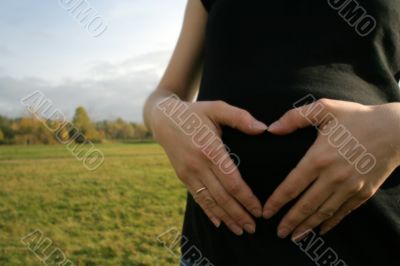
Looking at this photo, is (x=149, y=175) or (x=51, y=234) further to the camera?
(x=149, y=175)

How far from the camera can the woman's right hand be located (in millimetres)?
842

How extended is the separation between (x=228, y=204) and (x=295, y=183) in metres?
0.17

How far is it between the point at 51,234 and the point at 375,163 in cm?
605

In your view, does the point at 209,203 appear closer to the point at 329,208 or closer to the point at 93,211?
the point at 329,208

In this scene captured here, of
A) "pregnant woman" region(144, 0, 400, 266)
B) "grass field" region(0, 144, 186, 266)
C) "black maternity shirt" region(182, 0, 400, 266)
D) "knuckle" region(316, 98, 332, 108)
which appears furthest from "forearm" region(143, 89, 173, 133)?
"grass field" region(0, 144, 186, 266)

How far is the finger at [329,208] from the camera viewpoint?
75 cm

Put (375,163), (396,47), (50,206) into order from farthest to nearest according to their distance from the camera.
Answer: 1. (50,206)
2. (396,47)
3. (375,163)

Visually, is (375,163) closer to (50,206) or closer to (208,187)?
(208,187)

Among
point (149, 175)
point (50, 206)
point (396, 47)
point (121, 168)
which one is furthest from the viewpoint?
point (121, 168)

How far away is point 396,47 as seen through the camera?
1.01 meters

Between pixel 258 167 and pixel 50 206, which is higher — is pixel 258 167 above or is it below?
above

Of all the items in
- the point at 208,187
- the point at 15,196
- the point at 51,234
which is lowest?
the point at 15,196

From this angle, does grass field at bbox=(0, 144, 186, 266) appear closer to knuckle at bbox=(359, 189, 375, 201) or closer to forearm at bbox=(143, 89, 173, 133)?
forearm at bbox=(143, 89, 173, 133)

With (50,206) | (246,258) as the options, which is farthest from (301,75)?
(50,206)
